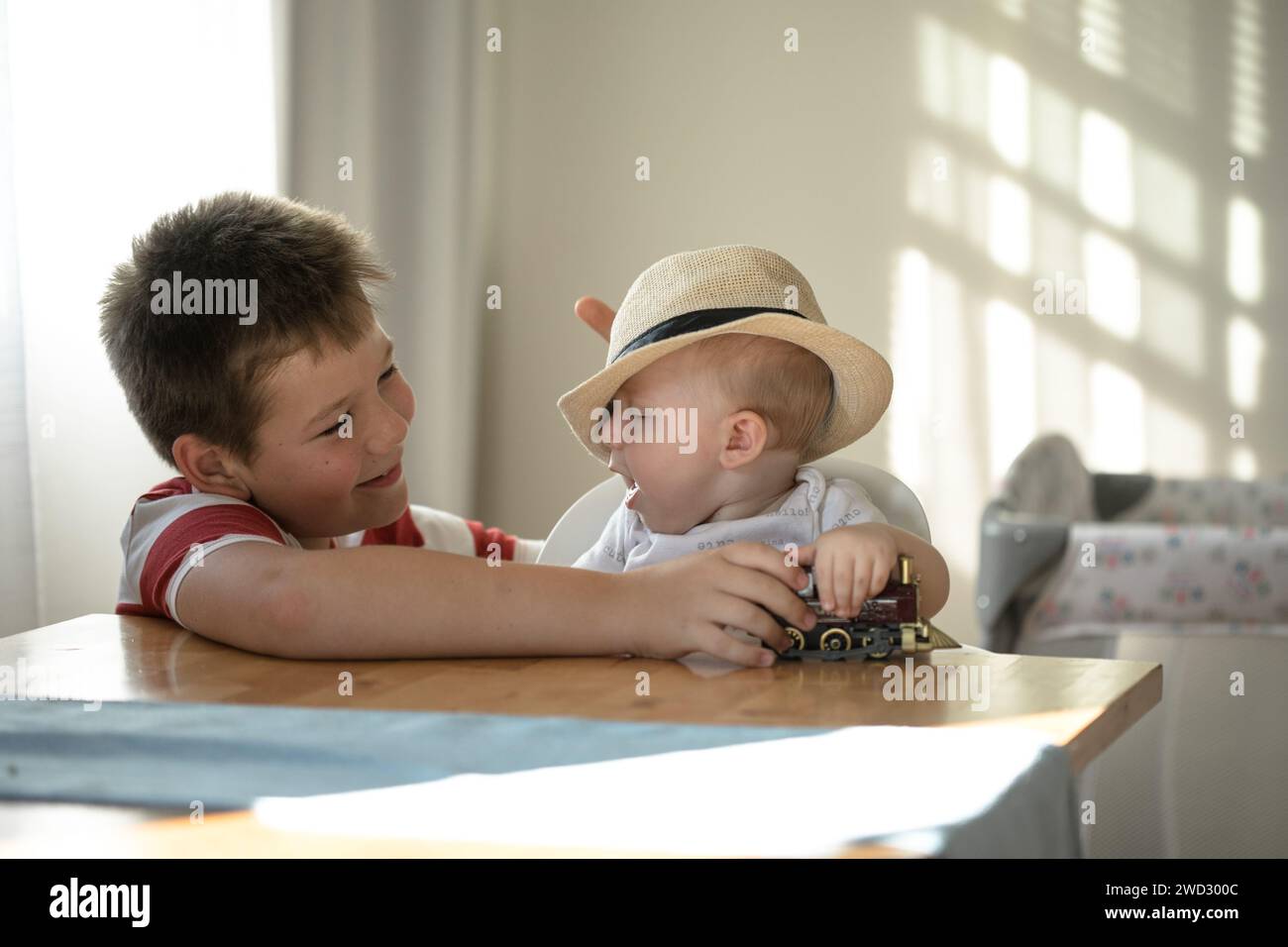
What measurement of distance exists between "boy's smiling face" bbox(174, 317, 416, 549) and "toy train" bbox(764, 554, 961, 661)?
462mm

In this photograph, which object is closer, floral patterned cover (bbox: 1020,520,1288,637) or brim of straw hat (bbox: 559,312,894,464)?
brim of straw hat (bbox: 559,312,894,464)

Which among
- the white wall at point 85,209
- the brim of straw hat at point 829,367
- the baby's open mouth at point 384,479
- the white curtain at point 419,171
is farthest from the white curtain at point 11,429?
the brim of straw hat at point 829,367

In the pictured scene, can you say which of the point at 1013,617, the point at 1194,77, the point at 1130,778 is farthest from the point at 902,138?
the point at 1130,778

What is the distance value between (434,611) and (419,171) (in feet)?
8.01

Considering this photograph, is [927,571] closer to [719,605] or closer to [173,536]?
[719,605]

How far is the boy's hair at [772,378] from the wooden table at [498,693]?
304mm

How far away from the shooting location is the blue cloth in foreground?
21.0 inches

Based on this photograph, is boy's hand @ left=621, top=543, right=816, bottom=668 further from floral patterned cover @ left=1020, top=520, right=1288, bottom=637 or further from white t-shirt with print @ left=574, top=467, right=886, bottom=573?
floral patterned cover @ left=1020, top=520, right=1288, bottom=637

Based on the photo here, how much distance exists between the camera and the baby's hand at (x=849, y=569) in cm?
88

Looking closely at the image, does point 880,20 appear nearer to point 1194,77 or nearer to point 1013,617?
point 1194,77

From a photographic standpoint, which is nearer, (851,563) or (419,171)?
(851,563)

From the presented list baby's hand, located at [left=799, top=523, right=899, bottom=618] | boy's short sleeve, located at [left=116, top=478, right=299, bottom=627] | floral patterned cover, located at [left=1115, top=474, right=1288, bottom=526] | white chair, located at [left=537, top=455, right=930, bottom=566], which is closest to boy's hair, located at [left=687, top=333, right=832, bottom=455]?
white chair, located at [left=537, top=455, right=930, bottom=566]

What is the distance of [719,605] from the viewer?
87 centimetres

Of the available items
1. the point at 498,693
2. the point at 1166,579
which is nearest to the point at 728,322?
the point at 498,693
